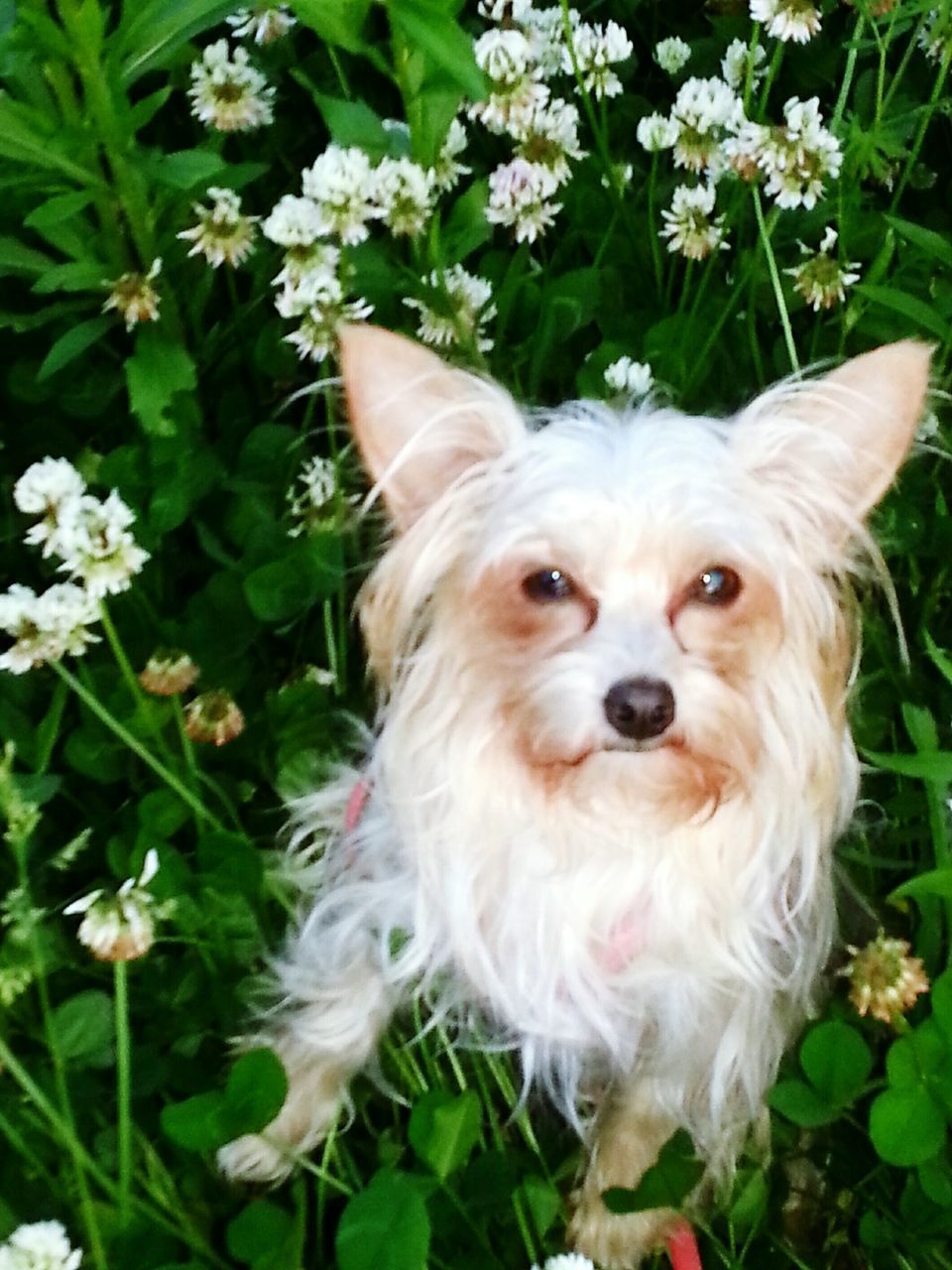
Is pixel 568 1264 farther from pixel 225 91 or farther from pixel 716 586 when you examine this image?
pixel 225 91

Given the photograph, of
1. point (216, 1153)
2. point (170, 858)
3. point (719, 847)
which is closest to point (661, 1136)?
point (719, 847)

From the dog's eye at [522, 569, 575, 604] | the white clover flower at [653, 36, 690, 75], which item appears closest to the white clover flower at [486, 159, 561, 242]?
the white clover flower at [653, 36, 690, 75]

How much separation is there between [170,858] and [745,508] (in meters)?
0.62

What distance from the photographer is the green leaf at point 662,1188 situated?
45.4 inches

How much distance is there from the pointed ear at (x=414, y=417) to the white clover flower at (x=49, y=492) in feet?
0.79

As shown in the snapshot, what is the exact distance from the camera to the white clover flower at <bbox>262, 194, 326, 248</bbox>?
1.25 meters

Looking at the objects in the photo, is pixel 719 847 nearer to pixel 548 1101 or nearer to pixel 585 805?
pixel 585 805

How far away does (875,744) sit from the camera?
4.70 ft

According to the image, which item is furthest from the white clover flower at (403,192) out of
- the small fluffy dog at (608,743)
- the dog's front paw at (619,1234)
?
the dog's front paw at (619,1234)

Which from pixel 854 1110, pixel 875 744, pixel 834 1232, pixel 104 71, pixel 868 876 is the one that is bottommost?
pixel 834 1232

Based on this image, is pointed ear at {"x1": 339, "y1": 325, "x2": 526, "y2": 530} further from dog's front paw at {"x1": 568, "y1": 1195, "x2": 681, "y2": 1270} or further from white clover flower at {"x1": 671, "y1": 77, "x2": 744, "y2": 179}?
dog's front paw at {"x1": 568, "y1": 1195, "x2": 681, "y2": 1270}

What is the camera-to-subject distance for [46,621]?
111 centimetres

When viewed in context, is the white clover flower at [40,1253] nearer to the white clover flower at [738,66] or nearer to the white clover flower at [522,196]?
the white clover flower at [522,196]

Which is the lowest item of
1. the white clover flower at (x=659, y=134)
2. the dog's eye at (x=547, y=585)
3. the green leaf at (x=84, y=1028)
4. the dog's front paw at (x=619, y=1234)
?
the dog's front paw at (x=619, y=1234)
